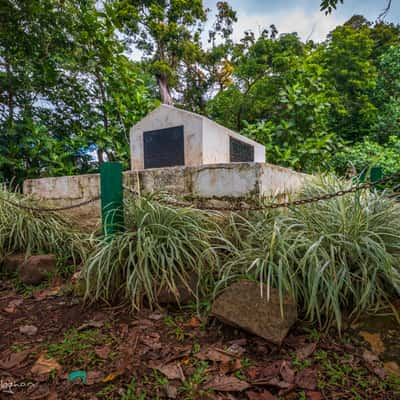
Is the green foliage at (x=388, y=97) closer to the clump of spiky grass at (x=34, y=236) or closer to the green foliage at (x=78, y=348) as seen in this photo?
the clump of spiky grass at (x=34, y=236)

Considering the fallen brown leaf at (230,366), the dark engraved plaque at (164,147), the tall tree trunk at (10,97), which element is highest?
the tall tree trunk at (10,97)

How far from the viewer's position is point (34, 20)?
2.78 meters

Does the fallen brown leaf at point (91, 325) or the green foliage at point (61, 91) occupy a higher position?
the green foliage at point (61, 91)

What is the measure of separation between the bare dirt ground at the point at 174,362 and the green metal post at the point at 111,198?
1.98 ft

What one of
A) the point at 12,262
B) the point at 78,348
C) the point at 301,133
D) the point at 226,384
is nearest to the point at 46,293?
the point at 12,262

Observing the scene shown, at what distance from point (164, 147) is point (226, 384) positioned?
3.27 meters

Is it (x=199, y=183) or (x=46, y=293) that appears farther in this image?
(x=199, y=183)

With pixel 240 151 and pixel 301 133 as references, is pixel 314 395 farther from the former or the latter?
pixel 301 133

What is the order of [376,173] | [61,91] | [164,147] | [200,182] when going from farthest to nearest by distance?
[61,91]
[164,147]
[376,173]
[200,182]

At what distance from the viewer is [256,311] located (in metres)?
1.29

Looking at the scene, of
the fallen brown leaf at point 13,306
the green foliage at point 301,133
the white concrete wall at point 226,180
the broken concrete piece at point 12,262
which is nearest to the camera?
the fallen brown leaf at point 13,306

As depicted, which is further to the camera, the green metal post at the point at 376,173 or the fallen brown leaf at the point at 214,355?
→ the green metal post at the point at 376,173

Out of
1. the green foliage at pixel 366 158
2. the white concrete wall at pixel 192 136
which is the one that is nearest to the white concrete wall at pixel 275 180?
the white concrete wall at pixel 192 136

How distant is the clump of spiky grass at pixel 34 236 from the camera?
246 cm
